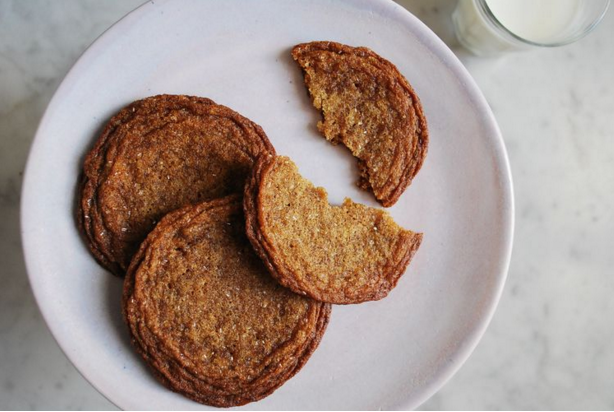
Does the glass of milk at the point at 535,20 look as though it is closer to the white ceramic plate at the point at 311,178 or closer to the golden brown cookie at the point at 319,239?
the white ceramic plate at the point at 311,178

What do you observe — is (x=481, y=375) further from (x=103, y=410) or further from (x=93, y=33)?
(x=93, y=33)

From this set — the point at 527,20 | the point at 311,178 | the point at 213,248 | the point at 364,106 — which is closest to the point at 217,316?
the point at 213,248

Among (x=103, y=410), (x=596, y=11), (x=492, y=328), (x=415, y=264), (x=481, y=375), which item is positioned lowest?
(x=103, y=410)

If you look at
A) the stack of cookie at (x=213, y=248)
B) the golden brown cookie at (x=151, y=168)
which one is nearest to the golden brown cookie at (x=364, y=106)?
the stack of cookie at (x=213, y=248)

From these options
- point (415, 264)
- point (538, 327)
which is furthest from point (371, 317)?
point (538, 327)

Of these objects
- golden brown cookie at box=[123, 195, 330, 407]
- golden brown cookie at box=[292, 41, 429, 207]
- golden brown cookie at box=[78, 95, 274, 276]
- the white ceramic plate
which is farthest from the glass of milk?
golden brown cookie at box=[123, 195, 330, 407]
